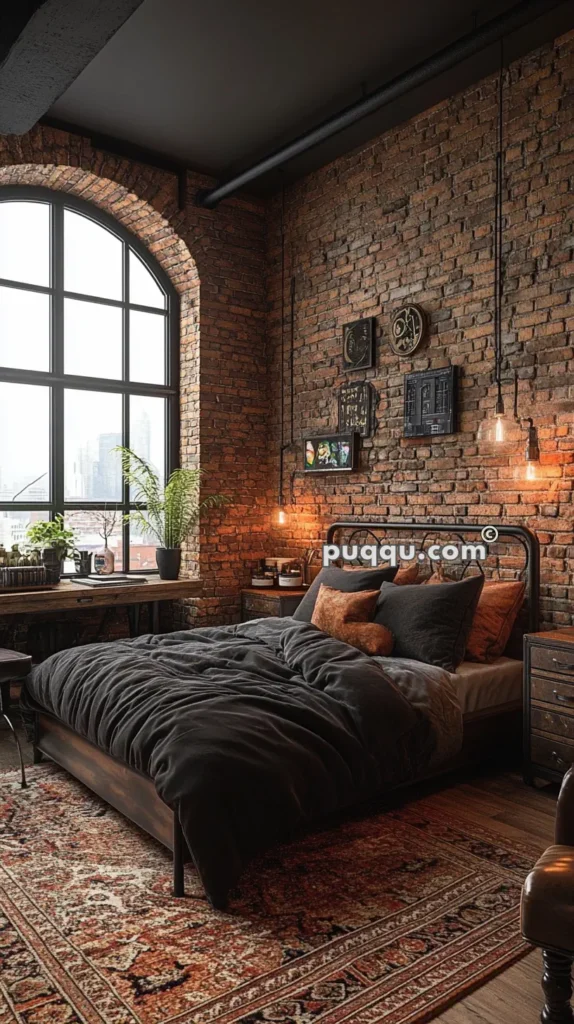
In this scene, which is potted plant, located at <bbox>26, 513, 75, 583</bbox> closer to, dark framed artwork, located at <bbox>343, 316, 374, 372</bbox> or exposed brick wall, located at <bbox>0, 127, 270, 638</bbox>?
exposed brick wall, located at <bbox>0, 127, 270, 638</bbox>

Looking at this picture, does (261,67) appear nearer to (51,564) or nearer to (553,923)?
(51,564)

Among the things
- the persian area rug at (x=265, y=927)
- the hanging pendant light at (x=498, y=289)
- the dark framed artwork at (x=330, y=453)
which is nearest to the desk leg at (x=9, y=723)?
the persian area rug at (x=265, y=927)

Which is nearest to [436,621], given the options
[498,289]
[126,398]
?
[498,289]

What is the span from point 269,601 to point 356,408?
5.28ft

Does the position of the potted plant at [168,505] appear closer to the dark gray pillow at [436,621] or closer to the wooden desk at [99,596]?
the wooden desk at [99,596]

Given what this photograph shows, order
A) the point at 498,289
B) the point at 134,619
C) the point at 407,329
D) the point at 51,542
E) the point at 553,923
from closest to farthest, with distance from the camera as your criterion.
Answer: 1. the point at 553,923
2. the point at 498,289
3. the point at 407,329
4. the point at 51,542
5. the point at 134,619

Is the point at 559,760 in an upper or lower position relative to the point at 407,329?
lower

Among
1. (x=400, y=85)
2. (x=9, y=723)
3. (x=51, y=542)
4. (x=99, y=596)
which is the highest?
(x=400, y=85)

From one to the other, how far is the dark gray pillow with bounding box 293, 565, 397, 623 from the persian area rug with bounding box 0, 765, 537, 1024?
59.8 inches

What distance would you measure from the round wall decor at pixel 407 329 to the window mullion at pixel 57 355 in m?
2.56

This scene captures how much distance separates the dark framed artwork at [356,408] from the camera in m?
5.49

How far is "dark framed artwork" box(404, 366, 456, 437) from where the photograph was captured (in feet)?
15.9

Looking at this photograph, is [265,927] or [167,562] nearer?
[265,927]

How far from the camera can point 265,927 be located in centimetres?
248
